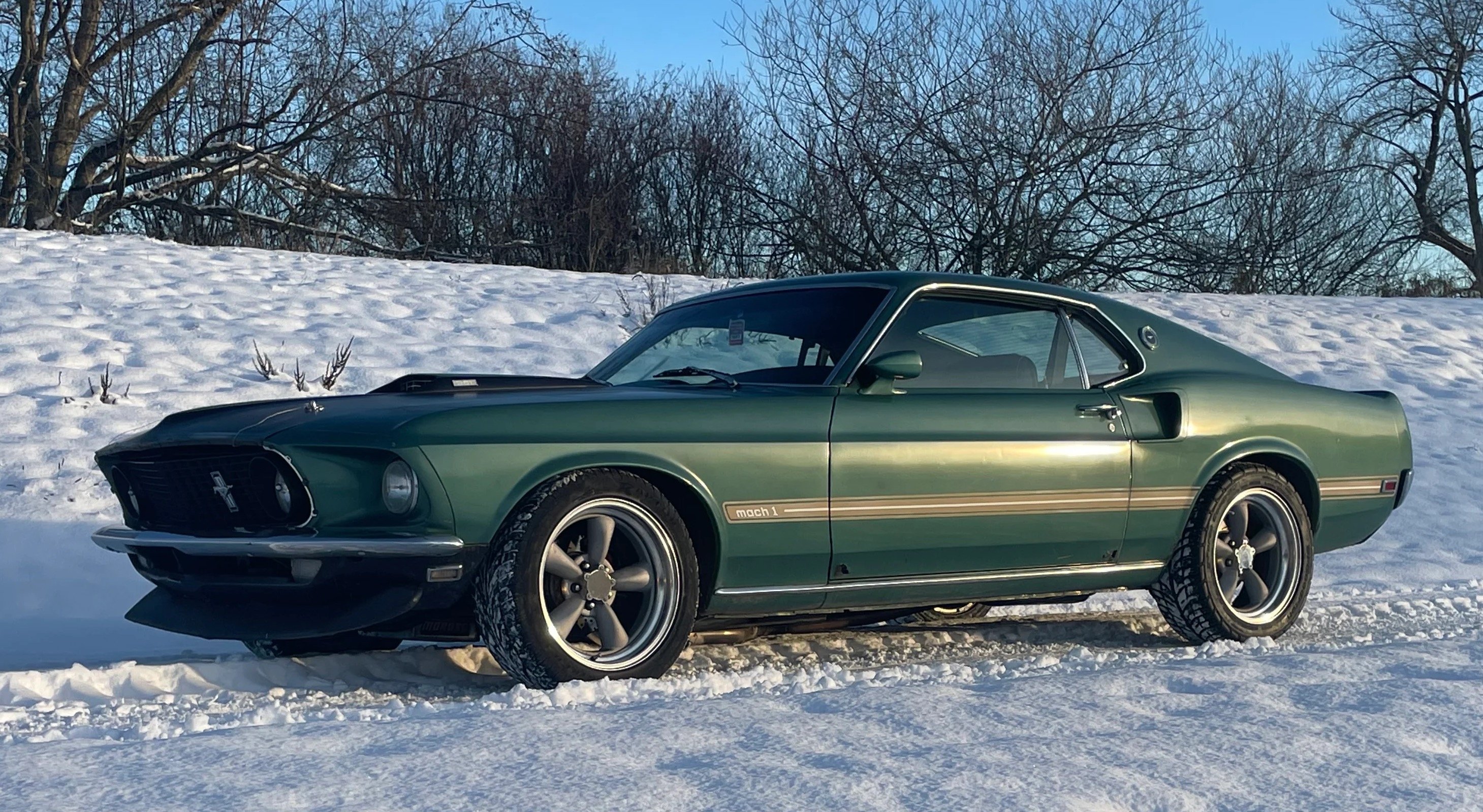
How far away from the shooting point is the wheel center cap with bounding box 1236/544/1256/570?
5566 mm

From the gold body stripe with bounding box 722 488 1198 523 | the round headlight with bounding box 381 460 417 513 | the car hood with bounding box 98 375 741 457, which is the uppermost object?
the car hood with bounding box 98 375 741 457

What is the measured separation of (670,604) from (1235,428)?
2566 millimetres

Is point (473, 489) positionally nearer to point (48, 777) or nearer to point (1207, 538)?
point (48, 777)

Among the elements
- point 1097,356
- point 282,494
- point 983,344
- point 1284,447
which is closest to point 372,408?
point 282,494

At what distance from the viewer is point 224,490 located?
4.19 m

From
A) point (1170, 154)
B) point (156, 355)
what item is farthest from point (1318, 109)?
point (156, 355)

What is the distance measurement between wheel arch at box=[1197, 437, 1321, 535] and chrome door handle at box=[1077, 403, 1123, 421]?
0.44 meters

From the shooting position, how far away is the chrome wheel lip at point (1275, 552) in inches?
217

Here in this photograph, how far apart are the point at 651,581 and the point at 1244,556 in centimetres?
262

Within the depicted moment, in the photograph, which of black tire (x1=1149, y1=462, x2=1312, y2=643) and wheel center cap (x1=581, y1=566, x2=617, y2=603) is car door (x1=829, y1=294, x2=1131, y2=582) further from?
wheel center cap (x1=581, y1=566, x2=617, y2=603)

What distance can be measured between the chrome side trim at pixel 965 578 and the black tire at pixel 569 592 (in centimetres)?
23

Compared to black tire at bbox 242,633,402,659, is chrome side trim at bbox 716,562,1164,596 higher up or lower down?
higher up

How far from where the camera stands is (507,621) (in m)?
3.95

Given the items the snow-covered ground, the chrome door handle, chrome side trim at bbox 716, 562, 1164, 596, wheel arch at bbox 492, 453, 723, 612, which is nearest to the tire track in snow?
the snow-covered ground
